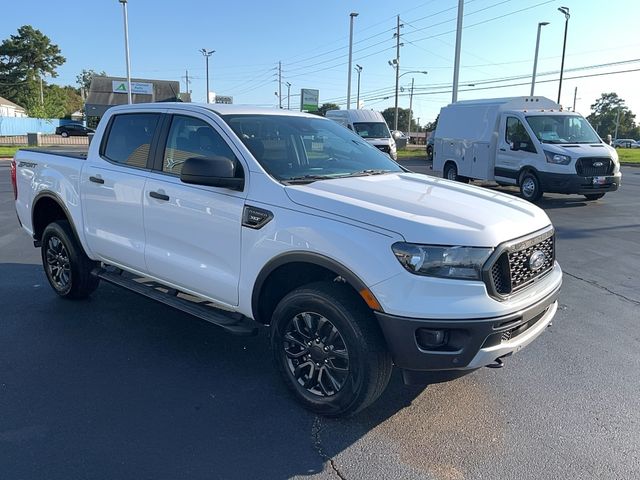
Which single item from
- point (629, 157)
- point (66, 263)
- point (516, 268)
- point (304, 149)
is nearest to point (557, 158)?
point (304, 149)

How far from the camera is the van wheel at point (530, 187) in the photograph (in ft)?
42.2

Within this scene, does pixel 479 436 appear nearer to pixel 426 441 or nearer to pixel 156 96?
pixel 426 441

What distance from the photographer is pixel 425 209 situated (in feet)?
10.4

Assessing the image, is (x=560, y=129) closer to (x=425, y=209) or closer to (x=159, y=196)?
(x=425, y=209)

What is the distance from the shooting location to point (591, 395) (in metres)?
3.70

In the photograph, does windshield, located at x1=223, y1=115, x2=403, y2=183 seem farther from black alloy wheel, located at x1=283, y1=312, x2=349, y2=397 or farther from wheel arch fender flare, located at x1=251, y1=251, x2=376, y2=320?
black alloy wheel, located at x1=283, y1=312, x2=349, y2=397

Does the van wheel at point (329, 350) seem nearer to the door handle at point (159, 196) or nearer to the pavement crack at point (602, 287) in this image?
the door handle at point (159, 196)

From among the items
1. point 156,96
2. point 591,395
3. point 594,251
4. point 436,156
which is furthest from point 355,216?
point 156,96

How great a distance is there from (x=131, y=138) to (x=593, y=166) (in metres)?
10.9

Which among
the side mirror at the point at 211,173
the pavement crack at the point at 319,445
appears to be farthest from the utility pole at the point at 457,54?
the pavement crack at the point at 319,445

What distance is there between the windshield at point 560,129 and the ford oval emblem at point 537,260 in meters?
10.5

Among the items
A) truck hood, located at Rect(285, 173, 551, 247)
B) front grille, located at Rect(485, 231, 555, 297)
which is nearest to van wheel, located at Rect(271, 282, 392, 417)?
truck hood, located at Rect(285, 173, 551, 247)

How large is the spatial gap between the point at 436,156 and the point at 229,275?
1426 cm

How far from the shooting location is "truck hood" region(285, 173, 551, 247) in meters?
2.91
